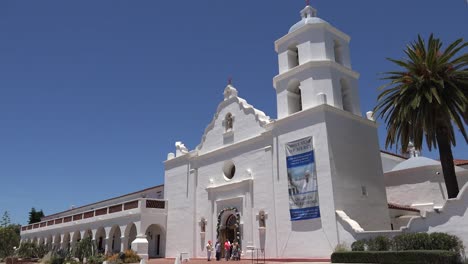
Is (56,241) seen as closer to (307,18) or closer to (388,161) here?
(388,161)

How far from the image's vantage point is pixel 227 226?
3009 centimetres

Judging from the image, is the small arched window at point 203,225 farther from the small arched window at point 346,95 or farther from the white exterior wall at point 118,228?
the small arched window at point 346,95

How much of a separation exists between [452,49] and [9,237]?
47.5 metres

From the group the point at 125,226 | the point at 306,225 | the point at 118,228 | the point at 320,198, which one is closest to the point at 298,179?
the point at 320,198

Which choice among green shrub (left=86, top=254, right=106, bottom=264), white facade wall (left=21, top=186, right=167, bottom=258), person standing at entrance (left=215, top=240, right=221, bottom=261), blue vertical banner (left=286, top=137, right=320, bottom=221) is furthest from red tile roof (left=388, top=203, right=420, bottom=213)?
green shrub (left=86, top=254, right=106, bottom=264)

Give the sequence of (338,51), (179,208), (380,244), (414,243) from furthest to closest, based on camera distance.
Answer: (179,208) → (338,51) → (380,244) → (414,243)

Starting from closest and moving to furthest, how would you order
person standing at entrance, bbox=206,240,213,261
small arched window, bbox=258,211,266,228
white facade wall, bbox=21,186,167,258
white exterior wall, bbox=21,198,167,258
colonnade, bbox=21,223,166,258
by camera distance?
small arched window, bbox=258,211,266,228, person standing at entrance, bbox=206,240,213,261, colonnade, bbox=21,223,166,258, white exterior wall, bbox=21,198,167,258, white facade wall, bbox=21,186,167,258

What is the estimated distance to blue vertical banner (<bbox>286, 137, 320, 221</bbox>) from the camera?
78.0 ft

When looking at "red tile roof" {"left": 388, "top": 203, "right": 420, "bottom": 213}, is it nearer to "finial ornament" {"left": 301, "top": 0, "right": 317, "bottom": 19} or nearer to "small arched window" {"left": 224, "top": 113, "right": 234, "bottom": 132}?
"small arched window" {"left": 224, "top": 113, "right": 234, "bottom": 132}

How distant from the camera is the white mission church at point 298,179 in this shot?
23328 mm

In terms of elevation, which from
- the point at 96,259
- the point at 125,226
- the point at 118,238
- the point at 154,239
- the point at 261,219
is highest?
the point at 125,226

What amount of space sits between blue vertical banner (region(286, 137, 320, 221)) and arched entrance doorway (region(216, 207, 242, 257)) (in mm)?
5641

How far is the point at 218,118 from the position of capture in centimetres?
3334

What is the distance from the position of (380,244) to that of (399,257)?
93.6 inches
